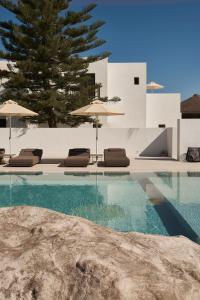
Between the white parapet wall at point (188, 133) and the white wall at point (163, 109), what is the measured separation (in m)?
10.9

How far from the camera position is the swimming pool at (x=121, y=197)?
7.18 meters

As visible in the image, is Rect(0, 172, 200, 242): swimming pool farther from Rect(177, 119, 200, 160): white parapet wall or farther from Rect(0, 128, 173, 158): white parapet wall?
Rect(0, 128, 173, 158): white parapet wall

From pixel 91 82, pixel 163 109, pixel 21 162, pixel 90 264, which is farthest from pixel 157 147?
pixel 90 264

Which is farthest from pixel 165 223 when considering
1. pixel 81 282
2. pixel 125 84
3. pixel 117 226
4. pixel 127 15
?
pixel 127 15

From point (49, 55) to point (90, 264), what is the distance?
22.2 metres

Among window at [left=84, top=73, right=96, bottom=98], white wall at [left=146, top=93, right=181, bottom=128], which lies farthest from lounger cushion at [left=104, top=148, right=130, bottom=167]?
white wall at [left=146, top=93, right=181, bottom=128]

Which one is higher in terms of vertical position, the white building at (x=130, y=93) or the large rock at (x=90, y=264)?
the white building at (x=130, y=93)

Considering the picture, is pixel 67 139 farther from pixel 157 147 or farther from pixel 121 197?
pixel 121 197

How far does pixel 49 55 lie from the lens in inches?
928

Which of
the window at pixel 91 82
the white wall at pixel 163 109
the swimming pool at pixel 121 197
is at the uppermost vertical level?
the window at pixel 91 82

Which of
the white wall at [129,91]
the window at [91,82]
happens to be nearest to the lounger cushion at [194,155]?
the window at [91,82]

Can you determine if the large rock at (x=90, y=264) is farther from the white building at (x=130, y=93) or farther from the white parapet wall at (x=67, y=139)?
the white building at (x=130, y=93)

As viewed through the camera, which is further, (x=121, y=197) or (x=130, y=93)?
(x=130, y=93)

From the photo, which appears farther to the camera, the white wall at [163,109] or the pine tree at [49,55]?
the white wall at [163,109]
